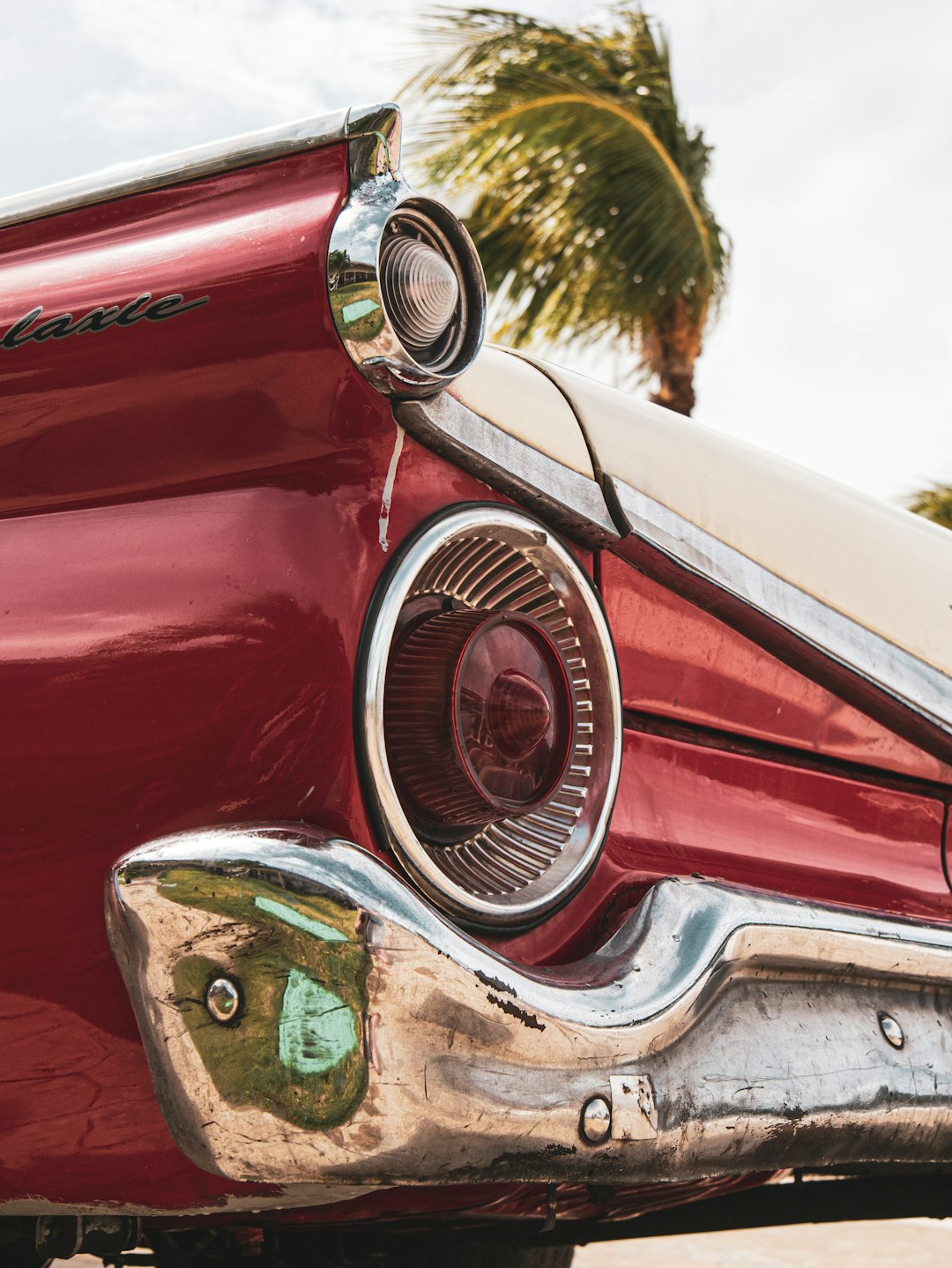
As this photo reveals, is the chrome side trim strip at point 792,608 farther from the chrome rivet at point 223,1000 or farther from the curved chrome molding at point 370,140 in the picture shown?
the chrome rivet at point 223,1000

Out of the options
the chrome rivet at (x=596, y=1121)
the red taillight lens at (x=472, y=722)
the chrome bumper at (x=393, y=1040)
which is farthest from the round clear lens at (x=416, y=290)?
the chrome rivet at (x=596, y=1121)

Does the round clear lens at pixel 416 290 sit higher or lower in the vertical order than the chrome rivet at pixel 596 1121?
higher

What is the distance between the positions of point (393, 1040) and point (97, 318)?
717 mm

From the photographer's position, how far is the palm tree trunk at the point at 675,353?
9734 millimetres

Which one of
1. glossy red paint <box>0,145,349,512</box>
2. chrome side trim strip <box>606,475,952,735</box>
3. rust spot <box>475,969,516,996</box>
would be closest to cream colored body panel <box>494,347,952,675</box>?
chrome side trim strip <box>606,475,952,735</box>

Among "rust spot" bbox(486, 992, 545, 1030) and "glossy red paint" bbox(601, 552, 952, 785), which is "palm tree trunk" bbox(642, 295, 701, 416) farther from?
"rust spot" bbox(486, 992, 545, 1030)

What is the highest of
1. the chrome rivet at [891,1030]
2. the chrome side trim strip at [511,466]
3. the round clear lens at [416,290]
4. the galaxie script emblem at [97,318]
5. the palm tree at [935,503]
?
the round clear lens at [416,290]

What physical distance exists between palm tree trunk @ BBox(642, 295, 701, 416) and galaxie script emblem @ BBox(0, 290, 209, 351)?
28.2 feet

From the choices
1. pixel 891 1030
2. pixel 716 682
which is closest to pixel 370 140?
pixel 716 682

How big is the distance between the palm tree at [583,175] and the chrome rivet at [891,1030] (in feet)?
27.7

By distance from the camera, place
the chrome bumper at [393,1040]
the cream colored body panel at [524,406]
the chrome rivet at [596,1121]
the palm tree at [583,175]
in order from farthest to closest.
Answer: the palm tree at [583,175] < the cream colored body panel at [524,406] < the chrome rivet at [596,1121] < the chrome bumper at [393,1040]

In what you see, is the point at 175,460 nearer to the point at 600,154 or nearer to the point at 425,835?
the point at 425,835

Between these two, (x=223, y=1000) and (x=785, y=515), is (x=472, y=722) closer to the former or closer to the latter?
(x=223, y=1000)

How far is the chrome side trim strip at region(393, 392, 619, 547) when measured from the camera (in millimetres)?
1261
